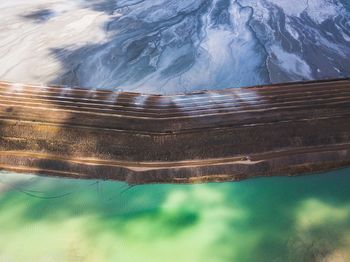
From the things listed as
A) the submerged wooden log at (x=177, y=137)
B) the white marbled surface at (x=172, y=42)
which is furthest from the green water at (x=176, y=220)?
the white marbled surface at (x=172, y=42)

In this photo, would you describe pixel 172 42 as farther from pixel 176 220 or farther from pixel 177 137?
pixel 176 220

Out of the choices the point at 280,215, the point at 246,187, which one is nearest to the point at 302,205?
the point at 280,215

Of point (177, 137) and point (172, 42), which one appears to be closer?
point (177, 137)

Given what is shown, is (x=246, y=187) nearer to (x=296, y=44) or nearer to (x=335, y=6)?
(x=296, y=44)

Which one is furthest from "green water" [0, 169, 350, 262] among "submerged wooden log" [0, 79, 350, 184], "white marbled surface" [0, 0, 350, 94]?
"white marbled surface" [0, 0, 350, 94]

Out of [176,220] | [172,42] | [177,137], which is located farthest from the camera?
[172,42]

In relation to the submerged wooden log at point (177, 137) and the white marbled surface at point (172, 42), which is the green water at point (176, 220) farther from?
the white marbled surface at point (172, 42)

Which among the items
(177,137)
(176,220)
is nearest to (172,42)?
(177,137)
